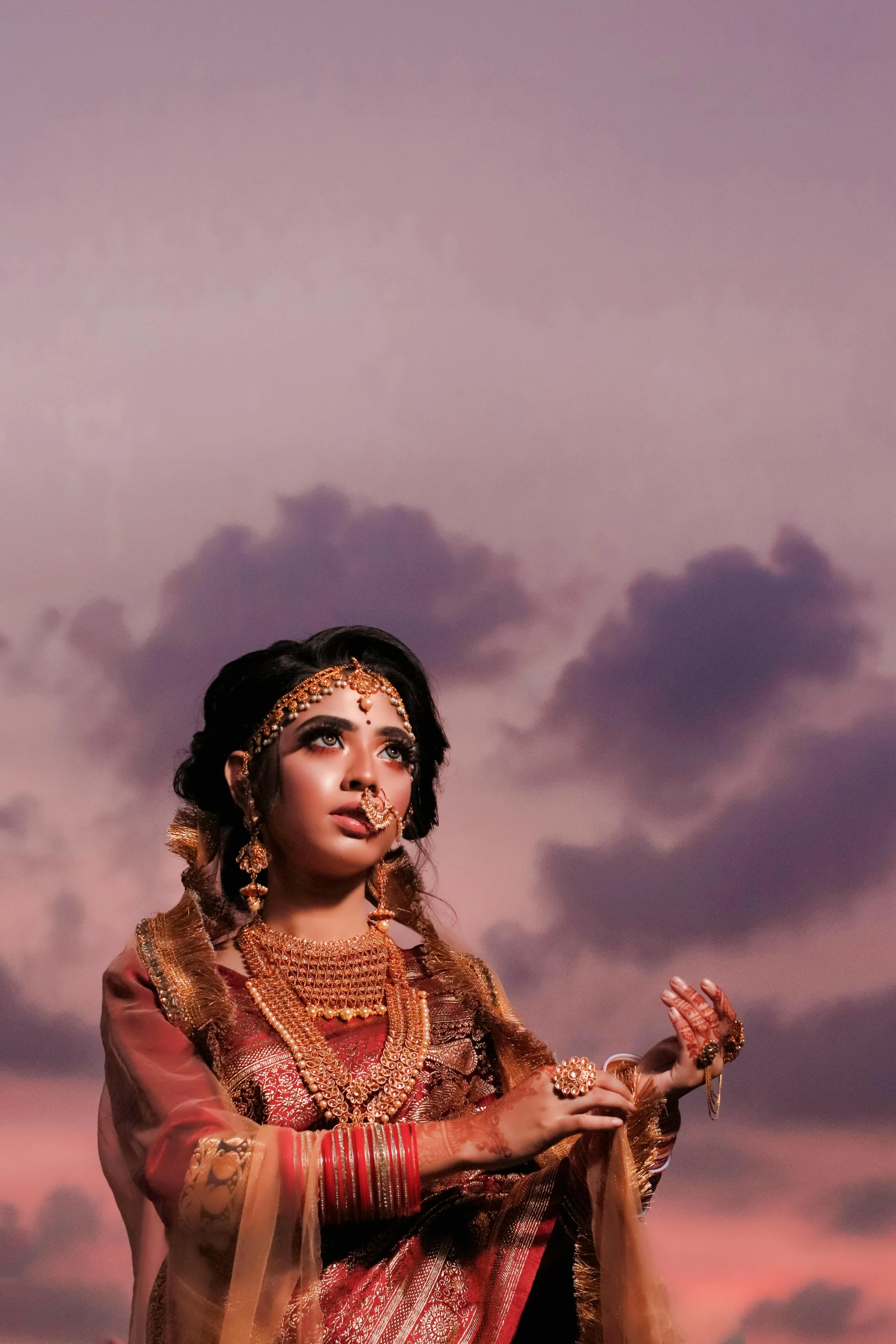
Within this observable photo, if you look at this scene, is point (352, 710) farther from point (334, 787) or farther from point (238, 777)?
point (238, 777)

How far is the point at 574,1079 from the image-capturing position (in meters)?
3.21

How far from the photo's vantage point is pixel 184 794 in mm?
4020

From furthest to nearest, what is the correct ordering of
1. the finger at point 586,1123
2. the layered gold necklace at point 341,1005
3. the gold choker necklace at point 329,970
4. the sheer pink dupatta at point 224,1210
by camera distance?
1. the gold choker necklace at point 329,970
2. the layered gold necklace at point 341,1005
3. the finger at point 586,1123
4. the sheer pink dupatta at point 224,1210

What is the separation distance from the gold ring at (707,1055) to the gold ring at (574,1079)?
0.28 meters

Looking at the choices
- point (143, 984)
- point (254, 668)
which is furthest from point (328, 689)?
point (143, 984)

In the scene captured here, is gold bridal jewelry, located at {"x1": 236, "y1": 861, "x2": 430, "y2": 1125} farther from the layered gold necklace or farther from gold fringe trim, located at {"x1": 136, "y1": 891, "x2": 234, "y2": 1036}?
gold fringe trim, located at {"x1": 136, "y1": 891, "x2": 234, "y2": 1036}

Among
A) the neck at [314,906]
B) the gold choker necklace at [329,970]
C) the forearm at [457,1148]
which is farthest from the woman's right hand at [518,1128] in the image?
the neck at [314,906]

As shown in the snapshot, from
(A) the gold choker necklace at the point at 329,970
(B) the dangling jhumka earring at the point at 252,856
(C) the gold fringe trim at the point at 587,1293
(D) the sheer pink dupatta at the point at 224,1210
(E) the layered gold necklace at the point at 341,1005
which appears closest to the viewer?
(D) the sheer pink dupatta at the point at 224,1210

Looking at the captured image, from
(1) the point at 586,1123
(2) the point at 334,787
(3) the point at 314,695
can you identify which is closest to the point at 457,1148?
(1) the point at 586,1123

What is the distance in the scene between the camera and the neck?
3775 mm

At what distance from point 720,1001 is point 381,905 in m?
0.85

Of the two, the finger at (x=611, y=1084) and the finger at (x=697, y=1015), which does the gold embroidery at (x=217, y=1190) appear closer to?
the finger at (x=611, y=1084)

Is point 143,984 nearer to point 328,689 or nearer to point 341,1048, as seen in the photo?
point 341,1048

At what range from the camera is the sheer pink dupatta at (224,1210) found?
3.09m
